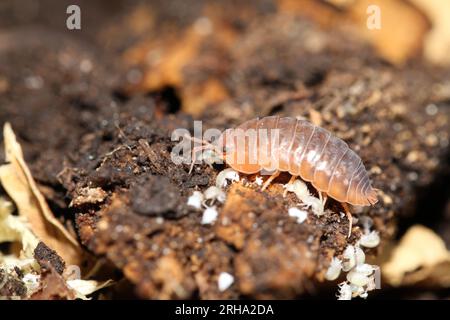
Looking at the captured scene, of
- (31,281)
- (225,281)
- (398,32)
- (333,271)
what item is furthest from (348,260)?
(398,32)

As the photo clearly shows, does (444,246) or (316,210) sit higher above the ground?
(316,210)

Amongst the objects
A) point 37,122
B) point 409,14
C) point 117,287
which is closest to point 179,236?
point 117,287

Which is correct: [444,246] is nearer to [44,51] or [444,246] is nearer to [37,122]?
[37,122]

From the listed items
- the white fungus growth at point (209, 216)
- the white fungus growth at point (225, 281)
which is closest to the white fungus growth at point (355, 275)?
the white fungus growth at point (225, 281)

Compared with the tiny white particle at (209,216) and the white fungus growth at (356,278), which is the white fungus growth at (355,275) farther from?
the tiny white particle at (209,216)

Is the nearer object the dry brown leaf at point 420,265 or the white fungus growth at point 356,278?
the white fungus growth at point 356,278

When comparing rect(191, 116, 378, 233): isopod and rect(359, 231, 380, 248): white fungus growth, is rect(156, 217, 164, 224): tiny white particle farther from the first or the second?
rect(359, 231, 380, 248): white fungus growth
